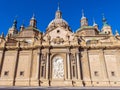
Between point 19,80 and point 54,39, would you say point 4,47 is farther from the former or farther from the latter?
point 54,39

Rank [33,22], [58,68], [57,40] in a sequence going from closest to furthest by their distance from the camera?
[58,68], [57,40], [33,22]

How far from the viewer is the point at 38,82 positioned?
28.6m

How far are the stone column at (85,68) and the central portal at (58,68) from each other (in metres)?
4.39

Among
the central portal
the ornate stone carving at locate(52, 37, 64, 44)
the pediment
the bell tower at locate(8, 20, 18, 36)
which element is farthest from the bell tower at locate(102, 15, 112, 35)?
the bell tower at locate(8, 20, 18, 36)

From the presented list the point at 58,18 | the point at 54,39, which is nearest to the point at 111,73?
the point at 54,39

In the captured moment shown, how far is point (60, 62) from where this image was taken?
105 feet

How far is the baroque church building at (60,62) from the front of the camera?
2947cm

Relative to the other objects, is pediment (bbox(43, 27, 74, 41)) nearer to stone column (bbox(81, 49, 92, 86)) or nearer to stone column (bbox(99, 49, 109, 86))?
stone column (bbox(81, 49, 92, 86))

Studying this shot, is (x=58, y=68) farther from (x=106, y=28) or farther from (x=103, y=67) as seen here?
(x=106, y=28)

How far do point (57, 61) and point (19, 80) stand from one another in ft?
28.1

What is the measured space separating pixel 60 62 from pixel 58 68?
1.52 metres

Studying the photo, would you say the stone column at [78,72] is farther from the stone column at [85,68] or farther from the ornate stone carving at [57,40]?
the ornate stone carving at [57,40]

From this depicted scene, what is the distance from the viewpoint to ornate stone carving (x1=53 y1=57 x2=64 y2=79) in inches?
1191

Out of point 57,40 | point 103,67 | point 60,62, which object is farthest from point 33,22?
point 103,67
